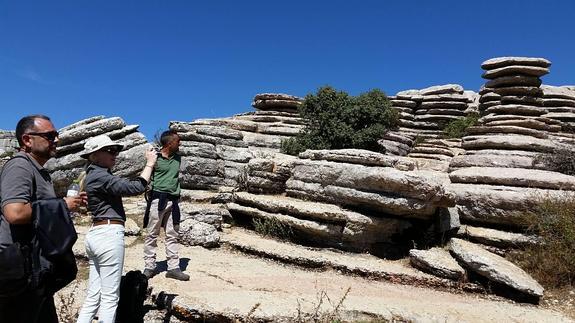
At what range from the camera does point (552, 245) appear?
26.6ft

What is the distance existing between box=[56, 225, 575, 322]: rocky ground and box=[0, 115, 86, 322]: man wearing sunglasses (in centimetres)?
193

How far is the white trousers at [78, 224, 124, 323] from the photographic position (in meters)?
4.07

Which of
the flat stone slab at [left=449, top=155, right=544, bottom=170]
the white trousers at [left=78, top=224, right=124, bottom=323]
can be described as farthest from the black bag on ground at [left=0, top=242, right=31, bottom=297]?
the flat stone slab at [left=449, top=155, right=544, bottom=170]

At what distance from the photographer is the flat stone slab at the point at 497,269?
7234 millimetres

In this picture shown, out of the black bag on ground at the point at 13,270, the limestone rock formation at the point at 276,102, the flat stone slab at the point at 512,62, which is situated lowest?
the black bag on ground at the point at 13,270

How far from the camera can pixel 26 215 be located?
2.99 m

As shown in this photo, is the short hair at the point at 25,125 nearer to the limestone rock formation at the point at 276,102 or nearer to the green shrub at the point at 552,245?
the green shrub at the point at 552,245

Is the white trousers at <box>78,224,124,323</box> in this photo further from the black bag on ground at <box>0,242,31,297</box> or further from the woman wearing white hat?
the black bag on ground at <box>0,242,31,297</box>

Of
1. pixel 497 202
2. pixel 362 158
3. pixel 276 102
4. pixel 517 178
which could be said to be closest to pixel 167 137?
pixel 362 158

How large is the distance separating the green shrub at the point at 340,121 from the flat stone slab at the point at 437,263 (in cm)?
955

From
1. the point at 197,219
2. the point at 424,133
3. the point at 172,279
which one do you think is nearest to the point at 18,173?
the point at 172,279

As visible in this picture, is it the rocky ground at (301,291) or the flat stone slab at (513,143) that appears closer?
the rocky ground at (301,291)

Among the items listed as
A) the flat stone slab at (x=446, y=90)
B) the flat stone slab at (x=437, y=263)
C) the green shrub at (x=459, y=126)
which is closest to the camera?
the flat stone slab at (x=437, y=263)

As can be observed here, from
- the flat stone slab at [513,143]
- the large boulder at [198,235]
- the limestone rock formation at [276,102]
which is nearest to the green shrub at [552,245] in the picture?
the flat stone slab at [513,143]
